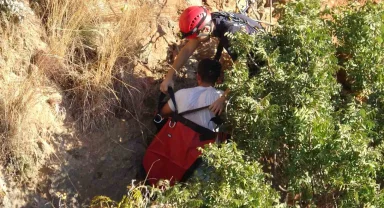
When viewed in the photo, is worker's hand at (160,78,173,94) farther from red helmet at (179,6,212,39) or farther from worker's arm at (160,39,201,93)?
red helmet at (179,6,212,39)

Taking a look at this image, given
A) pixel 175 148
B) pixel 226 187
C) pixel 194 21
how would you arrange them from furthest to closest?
pixel 194 21 → pixel 175 148 → pixel 226 187

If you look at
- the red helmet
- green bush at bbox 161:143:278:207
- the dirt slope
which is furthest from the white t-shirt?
green bush at bbox 161:143:278:207

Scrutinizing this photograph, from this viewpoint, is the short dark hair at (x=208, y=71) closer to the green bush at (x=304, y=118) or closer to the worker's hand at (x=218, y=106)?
the worker's hand at (x=218, y=106)

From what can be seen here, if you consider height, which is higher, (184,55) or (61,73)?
(184,55)

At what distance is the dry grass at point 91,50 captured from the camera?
23.3 ft

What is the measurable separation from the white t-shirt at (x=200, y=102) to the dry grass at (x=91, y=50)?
675mm

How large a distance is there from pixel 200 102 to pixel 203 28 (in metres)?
0.67

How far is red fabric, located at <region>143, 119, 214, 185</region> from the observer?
673 cm

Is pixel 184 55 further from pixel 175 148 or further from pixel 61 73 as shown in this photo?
pixel 61 73

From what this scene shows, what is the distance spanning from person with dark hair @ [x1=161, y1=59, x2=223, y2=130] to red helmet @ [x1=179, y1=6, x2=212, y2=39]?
322 millimetres

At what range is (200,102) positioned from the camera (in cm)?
676

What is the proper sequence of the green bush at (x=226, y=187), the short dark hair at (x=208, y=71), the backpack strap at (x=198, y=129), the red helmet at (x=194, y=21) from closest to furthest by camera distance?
the green bush at (x=226, y=187) → the backpack strap at (x=198, y=129) → the short dark hair at (x=208, y=71) → the red helmet at (x=194, y=21)

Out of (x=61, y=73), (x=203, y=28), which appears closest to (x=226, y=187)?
(x=203, y=28)

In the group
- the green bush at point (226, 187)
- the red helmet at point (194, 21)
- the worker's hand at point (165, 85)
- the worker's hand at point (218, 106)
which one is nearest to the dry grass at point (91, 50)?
the worker's hand at point (165, 85)
